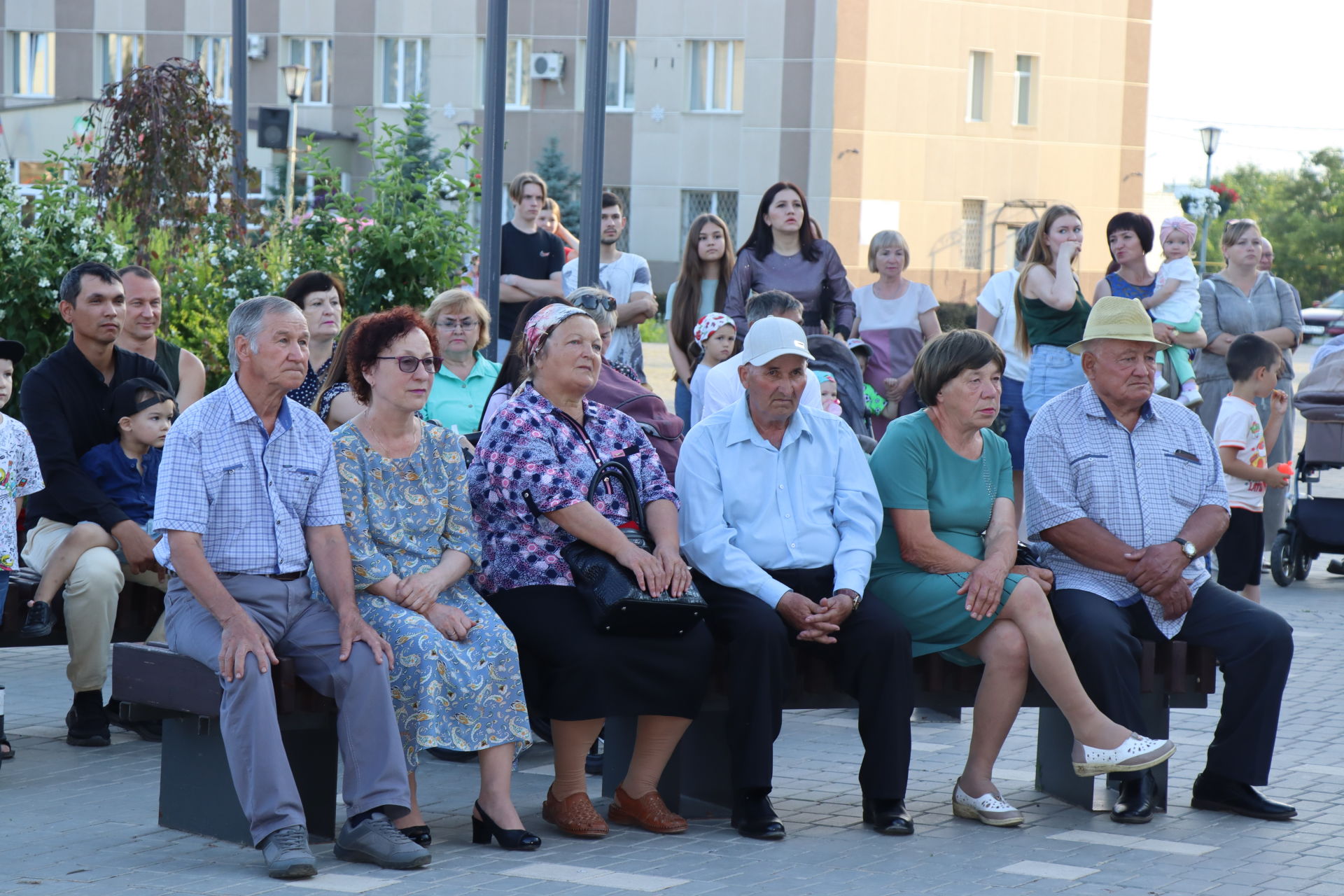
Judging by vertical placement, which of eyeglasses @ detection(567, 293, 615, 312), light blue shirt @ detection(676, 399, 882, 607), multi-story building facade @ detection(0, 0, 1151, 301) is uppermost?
multi-story building facade @ detection(0, 0, 1151, 301)

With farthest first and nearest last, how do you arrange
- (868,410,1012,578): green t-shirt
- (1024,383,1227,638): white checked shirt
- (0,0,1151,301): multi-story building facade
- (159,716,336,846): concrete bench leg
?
(0,0,1151,301): multi-story building facade → (1024,383,1227,638): white checked shirt → (868,410,1012,578): green t-shirt → (159,716,336,846): concrete bench leg

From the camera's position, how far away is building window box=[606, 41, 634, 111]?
41.9 m

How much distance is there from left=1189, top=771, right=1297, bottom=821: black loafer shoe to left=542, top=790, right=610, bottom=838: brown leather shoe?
85.0 inches

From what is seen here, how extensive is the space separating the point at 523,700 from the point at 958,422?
1849 millimetres

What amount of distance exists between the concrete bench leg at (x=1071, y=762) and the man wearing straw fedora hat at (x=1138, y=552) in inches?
4.1

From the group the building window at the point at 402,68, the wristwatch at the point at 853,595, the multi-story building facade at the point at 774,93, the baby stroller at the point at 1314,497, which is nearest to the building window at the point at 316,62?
the multi-story building facade at the point at 774,93

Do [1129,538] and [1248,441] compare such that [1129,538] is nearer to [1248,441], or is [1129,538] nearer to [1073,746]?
[1073,746]

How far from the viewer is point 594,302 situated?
7586mm

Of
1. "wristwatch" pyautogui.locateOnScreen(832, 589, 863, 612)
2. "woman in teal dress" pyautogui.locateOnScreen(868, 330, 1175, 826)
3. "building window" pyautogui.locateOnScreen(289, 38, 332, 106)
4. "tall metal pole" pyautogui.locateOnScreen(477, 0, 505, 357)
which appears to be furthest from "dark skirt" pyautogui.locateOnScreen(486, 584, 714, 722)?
"building window" pyautogui.locateOnScreen(289, 38, 332, 106)

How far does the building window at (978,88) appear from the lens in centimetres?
4222

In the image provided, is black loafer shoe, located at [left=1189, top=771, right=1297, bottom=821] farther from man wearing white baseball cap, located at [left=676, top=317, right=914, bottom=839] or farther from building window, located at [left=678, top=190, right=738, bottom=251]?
building window, located at [left=678, top=190, right=738, bottom=251]

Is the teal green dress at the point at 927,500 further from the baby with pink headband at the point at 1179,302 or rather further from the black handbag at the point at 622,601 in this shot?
the baby with pink headband at the point at 1179,302

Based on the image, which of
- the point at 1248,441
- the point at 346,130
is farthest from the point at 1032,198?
the point at 1248,441

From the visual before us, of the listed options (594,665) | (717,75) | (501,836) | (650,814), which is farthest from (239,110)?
(717,75)
